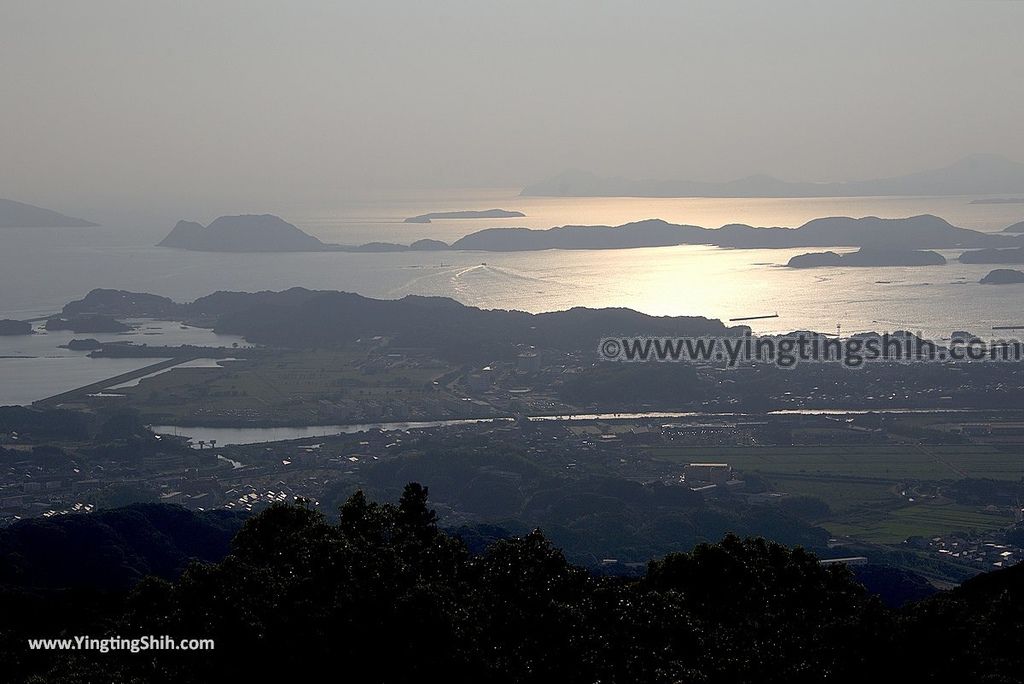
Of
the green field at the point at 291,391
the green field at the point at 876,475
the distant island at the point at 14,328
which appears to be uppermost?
the distant island at the point at 14,328

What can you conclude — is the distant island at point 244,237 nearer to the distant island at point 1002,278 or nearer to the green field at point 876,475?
the distant island at point 1002,278

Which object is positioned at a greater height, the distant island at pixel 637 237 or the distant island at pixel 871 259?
the distant island at pixel 637 237

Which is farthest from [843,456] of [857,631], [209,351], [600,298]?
[600,298]

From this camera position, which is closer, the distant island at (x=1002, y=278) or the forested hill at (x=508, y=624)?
the forested hill at (x=508, y=624)

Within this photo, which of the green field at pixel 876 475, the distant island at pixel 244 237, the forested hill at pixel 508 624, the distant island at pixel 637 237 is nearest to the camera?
the forested hill at pixel 508 624

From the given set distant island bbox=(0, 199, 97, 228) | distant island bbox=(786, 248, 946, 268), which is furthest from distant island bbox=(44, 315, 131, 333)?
distant island bbox=(0, 199, 97, 228)

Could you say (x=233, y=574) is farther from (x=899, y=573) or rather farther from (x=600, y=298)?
(x=600, y=298)

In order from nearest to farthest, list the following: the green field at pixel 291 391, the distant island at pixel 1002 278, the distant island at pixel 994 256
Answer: the green field at pixel 291 391 < the distant island at pixel 1002 278 < the distant island at pixel 994 256

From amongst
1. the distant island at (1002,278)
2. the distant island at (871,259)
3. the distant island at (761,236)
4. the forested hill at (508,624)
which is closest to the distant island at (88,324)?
the forested hill at (508,624)
